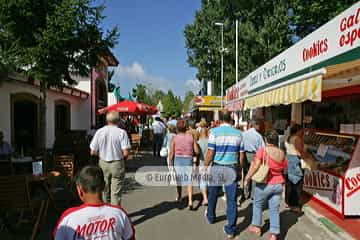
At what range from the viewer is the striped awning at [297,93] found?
4.81 m

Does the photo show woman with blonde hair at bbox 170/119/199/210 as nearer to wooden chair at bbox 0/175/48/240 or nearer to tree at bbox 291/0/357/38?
wooden chair at bbox 0/175/48/240

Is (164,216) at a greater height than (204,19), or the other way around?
(204,19)

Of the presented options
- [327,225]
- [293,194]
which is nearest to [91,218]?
[327,225]

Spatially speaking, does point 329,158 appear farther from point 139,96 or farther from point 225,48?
point 139,96

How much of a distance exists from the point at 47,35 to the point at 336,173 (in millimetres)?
6816

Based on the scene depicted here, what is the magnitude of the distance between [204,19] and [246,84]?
20275 mm

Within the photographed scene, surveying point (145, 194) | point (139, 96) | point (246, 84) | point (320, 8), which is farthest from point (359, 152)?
point (139, 96)

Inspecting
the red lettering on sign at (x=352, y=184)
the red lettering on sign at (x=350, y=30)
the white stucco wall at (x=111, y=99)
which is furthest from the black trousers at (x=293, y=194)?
the white stucco wall at (x=111, y=99)

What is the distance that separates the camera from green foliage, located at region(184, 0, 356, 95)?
939 inches

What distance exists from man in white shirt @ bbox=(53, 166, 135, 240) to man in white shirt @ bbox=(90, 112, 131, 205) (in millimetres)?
2960

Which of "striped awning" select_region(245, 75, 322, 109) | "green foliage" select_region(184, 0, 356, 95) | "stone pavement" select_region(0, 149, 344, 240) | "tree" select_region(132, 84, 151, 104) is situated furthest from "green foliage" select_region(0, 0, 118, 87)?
"tree" select_region(132, 84, 151, 104)

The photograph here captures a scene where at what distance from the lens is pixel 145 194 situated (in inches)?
283

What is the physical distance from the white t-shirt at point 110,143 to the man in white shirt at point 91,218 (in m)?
2.95

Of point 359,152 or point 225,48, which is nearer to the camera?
point 359,152
